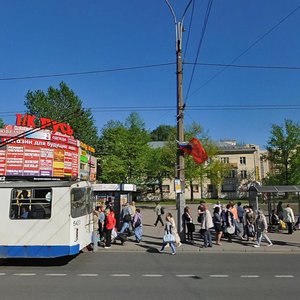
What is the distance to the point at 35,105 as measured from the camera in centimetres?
6944

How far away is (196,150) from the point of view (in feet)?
55.6

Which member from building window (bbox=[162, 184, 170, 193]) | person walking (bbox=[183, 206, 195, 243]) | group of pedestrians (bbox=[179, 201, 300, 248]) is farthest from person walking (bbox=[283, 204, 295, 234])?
building window (bbox=[162, 184, 170, 193])

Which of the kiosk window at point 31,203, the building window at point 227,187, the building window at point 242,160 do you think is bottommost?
the kiosk window at point 31,203

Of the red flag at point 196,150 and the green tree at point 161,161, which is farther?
the green tree at point 161,161

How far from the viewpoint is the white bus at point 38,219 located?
11.8 m

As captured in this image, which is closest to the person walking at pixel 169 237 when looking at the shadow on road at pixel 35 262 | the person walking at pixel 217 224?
the person walking at pixel 217 224

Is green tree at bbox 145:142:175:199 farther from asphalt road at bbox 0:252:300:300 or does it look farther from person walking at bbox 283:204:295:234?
asphalt road at bbox 0:252:300:300

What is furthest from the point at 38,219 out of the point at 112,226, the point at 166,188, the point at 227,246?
the point at 166,188

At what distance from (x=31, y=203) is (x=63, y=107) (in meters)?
61.1

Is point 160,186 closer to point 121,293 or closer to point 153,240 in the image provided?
point 153,240

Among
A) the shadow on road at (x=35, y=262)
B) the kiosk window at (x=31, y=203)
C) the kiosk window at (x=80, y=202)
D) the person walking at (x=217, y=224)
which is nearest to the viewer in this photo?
the kiosk window at (x=31, y=203)

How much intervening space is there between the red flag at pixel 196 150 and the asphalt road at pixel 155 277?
436 cm

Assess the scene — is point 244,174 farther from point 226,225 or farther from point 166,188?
point 226,225

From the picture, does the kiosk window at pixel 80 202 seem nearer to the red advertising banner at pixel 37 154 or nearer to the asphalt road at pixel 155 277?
the asphalt road at pixel 155 277
